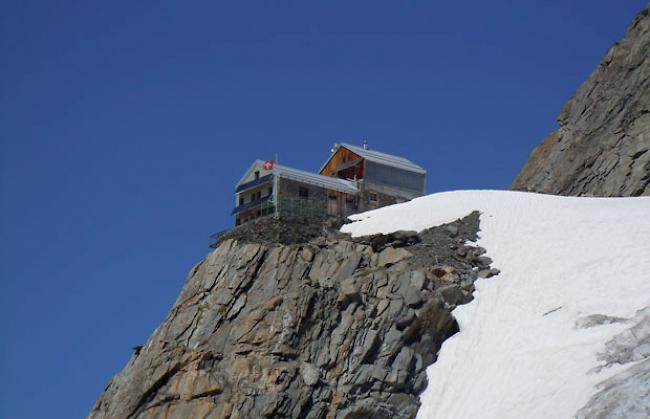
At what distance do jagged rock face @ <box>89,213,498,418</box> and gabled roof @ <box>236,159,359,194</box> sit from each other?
11076 millimetres

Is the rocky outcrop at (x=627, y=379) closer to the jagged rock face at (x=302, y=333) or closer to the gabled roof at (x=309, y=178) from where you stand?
the jagged rock face at (x=302, y=333)

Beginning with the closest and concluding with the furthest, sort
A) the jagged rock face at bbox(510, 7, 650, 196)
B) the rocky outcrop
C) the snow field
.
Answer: the rocky outcrop < the snow field < the jagged rock face at bbox(510, 7, 650, 196)

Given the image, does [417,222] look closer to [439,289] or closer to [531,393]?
[439,289]

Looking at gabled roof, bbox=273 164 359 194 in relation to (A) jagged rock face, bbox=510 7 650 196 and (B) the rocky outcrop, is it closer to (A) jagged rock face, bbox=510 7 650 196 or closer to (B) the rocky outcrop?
(A) jagged rock face, bbox=510 7 650 196

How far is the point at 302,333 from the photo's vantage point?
47.7 meters

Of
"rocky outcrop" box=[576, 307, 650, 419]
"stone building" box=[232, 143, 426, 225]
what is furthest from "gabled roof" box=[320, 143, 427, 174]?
"rocky outcrop" box=[576, 307, 650, 419]

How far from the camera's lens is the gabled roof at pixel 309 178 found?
215 ft

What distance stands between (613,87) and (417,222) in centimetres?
2163

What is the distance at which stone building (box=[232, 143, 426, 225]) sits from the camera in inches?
2525

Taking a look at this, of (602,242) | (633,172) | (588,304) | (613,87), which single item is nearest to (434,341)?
(588,304)

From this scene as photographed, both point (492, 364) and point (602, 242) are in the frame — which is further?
point (602, 242)

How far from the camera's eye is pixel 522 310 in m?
47.8

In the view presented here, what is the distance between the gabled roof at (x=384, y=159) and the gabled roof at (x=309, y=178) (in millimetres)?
4738

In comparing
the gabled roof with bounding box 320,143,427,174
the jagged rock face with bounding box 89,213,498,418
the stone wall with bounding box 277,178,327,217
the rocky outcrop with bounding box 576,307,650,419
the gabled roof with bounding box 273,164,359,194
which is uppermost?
the gabled roof with bounding box 320,143,427,174
